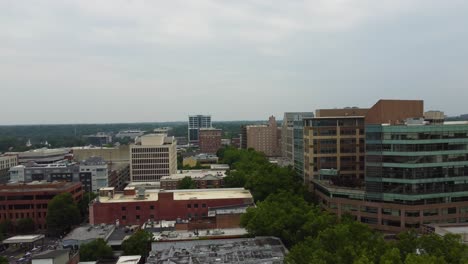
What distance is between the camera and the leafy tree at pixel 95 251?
51188mm

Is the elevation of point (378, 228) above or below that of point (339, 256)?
below

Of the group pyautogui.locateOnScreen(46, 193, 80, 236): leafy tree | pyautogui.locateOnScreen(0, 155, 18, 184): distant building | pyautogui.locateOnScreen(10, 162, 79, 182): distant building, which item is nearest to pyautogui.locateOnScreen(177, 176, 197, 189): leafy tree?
pyautogui.locateOnScreen(46, 193, 80, 236): leafy tree

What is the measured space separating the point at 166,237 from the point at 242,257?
17.5 meters

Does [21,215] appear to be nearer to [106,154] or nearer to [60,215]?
[60,215]

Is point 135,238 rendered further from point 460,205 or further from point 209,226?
point 460,205

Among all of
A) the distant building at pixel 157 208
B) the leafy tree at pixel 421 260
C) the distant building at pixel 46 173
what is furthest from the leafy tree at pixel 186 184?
the leafy tree at pixel 421 260

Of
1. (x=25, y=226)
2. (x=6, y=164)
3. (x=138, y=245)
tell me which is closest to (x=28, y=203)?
(x=25, y=226)

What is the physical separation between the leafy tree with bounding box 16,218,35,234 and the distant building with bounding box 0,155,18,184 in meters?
58.3

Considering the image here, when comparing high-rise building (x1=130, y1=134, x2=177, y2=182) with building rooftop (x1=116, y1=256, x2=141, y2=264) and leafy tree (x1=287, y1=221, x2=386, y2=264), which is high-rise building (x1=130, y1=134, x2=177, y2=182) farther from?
leafy tree (x1=287, y1=221, x2=386, y2=264)

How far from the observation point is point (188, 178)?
323 feet

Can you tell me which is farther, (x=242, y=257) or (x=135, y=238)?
(x=135, y=238)

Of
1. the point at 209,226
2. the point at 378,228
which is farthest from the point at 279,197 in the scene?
the point at 378,228

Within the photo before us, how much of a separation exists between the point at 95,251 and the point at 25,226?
34.6 meters

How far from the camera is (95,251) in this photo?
5141 cm
